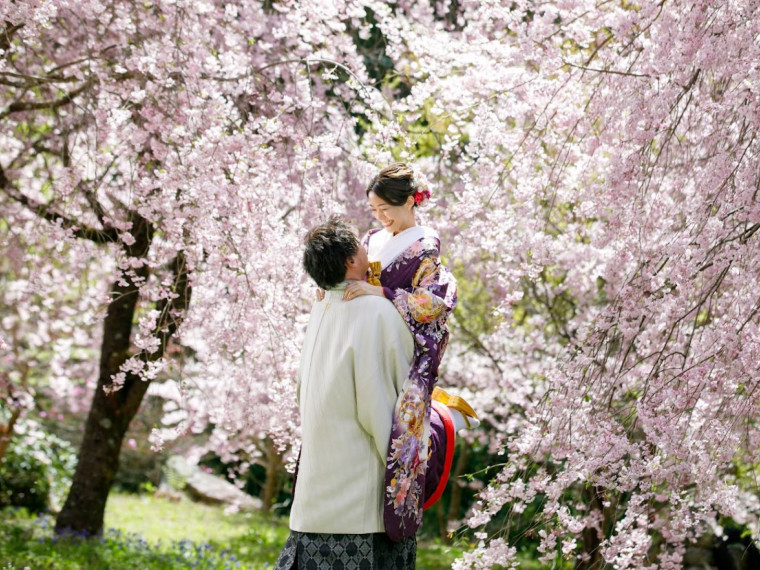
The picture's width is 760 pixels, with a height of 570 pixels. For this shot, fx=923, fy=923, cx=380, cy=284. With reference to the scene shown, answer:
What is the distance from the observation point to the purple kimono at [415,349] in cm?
247

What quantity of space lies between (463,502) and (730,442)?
649cm

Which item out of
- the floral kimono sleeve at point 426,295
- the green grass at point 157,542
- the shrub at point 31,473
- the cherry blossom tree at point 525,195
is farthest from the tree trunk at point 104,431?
the floral kimono sleeve at point 426,295

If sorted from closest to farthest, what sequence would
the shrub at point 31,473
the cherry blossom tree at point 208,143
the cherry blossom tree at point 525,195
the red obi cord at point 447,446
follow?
1. the red obi cord at point 447,446
2. the cherry blossom tree at point 525,195
3. the cherry blossom tree at point 208,143
4. the shrub at point 31,473

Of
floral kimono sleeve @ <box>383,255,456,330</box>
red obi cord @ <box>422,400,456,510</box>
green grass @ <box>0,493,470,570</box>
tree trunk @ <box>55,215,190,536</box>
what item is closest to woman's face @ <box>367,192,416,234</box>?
floral kimono sleeve @ <box>383,255,456,330</box>

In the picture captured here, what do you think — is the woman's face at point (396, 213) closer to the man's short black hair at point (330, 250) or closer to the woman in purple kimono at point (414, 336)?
the woman in purple kimono at point (414, 336)

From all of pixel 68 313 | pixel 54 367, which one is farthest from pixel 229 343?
pixel 54 367

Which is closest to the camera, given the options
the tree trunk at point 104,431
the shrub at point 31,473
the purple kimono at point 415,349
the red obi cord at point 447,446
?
the purple kimono at point 415,349

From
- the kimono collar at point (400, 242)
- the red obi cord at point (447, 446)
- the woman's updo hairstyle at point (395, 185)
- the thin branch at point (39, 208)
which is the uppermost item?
the thin branch at point (39, 208)

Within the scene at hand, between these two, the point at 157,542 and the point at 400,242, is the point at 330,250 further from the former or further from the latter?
the point at 157,542

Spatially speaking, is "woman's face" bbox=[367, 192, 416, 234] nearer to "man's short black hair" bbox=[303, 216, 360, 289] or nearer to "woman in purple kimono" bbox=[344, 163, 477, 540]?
"woman in purple kimono" bbox=[344, 163, 477, 540]

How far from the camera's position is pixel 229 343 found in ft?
13.5

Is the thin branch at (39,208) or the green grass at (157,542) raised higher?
the thin branch at (39,208)

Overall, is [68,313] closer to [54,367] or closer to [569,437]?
[54,367]

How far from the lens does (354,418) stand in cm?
255
